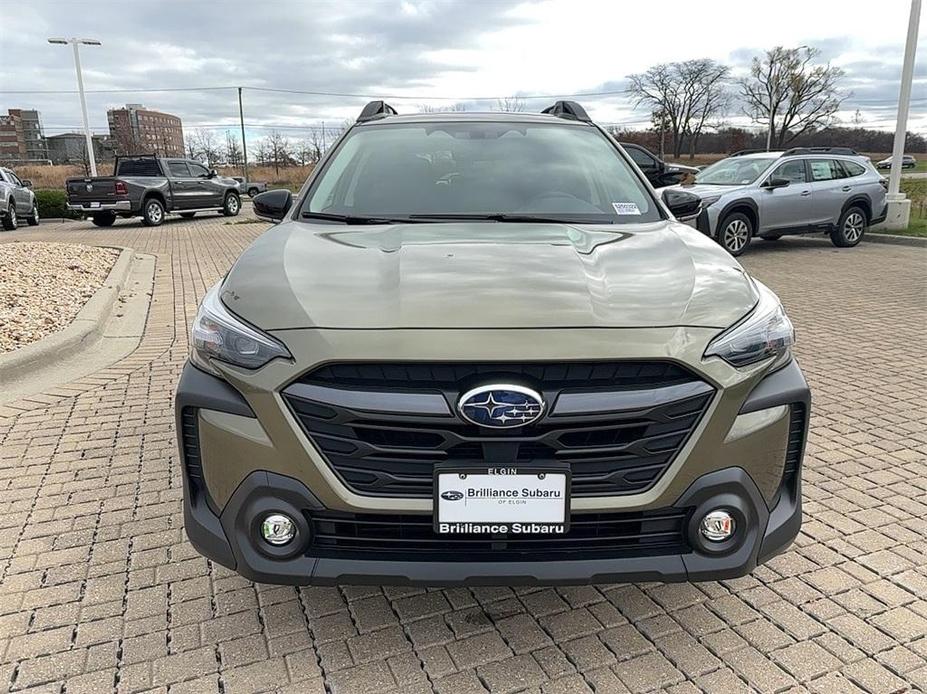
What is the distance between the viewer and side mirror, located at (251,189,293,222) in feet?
12.4

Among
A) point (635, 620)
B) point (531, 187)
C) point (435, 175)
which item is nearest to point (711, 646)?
point (635, 620)

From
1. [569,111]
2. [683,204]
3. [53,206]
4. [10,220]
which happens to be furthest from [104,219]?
[683,204]

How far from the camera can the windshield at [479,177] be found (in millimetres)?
3205

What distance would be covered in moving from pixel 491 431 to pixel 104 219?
2201 centimetres

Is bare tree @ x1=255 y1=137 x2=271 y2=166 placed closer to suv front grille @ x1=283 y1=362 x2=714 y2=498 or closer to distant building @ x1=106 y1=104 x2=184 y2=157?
distant building @ x1=106 y1=104 x2=184 y2=157

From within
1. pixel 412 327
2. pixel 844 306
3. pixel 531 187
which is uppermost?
pixel 531 187

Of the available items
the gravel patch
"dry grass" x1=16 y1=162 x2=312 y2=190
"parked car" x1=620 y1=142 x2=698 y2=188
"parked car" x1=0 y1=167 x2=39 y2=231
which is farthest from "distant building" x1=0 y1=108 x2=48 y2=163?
"parked car" x1=620 y1=142 x2=698 y2=188

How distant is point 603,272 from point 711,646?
1.29 metres

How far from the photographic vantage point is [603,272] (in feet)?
7.75

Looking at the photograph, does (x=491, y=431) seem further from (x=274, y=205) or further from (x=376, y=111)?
(x=376, y=111)

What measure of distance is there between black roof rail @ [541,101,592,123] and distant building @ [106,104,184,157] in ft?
172

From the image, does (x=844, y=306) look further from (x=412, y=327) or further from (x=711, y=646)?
(x=412, y=327)

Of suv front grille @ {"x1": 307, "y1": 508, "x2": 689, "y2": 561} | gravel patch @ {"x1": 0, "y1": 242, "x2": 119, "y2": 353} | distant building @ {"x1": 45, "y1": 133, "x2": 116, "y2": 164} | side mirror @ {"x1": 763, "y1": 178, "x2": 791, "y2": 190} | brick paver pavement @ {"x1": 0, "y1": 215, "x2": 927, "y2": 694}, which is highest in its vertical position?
distant building @ {"x1": 45, "y1": 133, "x2": 116, "y2": 164}

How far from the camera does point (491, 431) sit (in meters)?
1.97
